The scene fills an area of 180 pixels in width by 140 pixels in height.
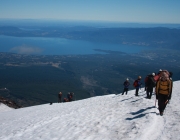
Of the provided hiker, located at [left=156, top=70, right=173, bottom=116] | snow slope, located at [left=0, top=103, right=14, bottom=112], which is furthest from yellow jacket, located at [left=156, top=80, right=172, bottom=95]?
snow slope, located at [left=0, top=103, right=14, bottom=112]

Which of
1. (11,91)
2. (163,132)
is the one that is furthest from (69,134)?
(11,91)

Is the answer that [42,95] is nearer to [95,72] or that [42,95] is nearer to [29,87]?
[29,87]

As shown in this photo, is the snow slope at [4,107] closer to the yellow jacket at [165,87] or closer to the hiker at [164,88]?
the hiker at [164,88]

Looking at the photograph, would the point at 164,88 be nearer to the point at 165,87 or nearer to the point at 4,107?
the point at 165,87

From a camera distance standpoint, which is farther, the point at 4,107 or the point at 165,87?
the point at 4,107

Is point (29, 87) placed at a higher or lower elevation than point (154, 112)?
lower

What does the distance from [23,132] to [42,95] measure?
92.8 m

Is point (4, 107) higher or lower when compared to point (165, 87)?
lower

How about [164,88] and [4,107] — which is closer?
[164,88]

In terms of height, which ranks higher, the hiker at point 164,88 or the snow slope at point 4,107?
the hiker at point 164,88

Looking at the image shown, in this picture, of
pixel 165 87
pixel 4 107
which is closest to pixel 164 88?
pixel 165 87

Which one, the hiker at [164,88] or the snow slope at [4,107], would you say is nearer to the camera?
the hiker at [164,88]

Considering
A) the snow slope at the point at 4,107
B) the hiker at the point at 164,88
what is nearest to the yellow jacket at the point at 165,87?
the hiker at the point at 164,88

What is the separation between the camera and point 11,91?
104562 mm
